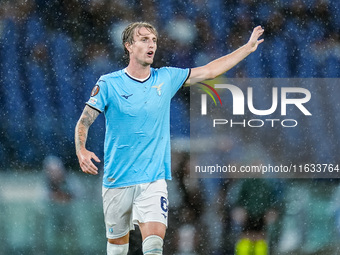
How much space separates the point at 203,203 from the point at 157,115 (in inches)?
73.7

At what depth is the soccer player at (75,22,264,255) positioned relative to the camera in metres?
5.01

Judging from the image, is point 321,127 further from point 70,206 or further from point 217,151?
point 70,206

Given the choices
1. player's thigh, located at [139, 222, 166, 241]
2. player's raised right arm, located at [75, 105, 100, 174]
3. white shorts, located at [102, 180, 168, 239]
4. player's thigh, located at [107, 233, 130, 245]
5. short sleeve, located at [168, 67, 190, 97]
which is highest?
short sleeve, located at [168, 67, 190, 97]

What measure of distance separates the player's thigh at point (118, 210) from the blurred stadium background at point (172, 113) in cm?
141

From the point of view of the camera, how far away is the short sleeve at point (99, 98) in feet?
16.9

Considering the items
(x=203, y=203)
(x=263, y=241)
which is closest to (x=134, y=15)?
Result: (x=203, y=203)

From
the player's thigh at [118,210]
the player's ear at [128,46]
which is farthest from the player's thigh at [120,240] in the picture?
the player's ear at [128,46]

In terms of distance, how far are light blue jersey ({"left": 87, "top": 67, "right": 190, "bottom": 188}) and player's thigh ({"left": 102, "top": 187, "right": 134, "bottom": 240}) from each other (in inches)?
2.6

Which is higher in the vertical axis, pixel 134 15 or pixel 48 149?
pixel 134 15

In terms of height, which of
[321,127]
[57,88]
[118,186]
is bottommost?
[118,186]

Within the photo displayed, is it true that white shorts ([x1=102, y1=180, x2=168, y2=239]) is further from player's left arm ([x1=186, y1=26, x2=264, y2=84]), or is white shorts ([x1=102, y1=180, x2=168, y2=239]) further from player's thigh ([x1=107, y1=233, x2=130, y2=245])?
player's left arm ([x1=186, y1=26, x2=264, y2=84])

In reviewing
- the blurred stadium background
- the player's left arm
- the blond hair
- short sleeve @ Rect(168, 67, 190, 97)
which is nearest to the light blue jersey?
short sleeve @ Rect(168, 67, 190, 97)

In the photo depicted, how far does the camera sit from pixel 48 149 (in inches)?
267

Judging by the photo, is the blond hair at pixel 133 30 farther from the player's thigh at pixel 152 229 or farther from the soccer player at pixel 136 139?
the player's thigh at pixel 152 229
